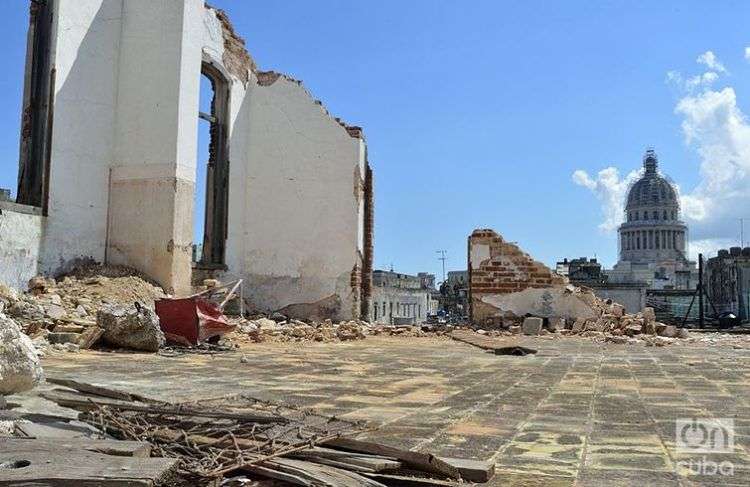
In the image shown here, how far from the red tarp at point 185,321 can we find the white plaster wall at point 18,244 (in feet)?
10.2

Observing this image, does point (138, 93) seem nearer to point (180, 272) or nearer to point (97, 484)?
point (180, 272)

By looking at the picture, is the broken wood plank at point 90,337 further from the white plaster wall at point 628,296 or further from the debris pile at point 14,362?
the white plaster wall at point 628,296

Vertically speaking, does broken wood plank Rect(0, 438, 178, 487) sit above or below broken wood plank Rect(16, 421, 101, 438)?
above

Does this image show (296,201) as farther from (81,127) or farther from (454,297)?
(454,297)

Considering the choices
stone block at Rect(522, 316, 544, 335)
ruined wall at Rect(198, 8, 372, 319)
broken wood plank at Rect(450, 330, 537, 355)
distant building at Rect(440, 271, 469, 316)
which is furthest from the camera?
distant building at Rect(440, 271, 469, 316)

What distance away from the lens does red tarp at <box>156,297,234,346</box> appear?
8.85 metres

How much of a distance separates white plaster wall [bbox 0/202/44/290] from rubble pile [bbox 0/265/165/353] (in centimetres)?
23

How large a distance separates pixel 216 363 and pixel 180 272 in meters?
6.16

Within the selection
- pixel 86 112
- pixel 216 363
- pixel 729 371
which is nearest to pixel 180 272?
pixel 86 112

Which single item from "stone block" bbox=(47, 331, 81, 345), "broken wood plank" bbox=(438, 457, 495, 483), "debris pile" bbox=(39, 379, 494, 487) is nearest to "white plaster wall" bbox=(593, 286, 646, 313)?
"stone block" bbox=(47, 331, 81, 345)

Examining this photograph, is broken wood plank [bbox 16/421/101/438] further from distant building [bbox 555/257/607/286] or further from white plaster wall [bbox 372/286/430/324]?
distant building [bbox 555/257/607/286]

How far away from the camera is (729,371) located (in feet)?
22.5

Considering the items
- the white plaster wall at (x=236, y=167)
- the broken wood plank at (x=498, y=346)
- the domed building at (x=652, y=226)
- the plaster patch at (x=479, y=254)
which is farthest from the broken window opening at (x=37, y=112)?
the domed building at (x=652, y=226)

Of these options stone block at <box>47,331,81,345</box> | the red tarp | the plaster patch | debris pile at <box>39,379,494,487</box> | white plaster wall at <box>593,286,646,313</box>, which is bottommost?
debris pile at <box>39,379,494,487</box>
